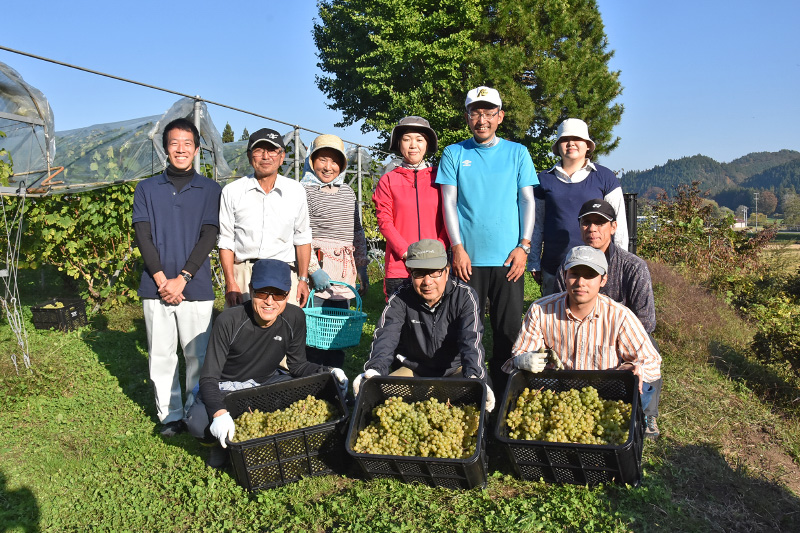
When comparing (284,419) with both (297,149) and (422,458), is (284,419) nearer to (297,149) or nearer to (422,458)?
(422,458)

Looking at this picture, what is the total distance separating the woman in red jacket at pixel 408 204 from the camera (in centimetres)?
438

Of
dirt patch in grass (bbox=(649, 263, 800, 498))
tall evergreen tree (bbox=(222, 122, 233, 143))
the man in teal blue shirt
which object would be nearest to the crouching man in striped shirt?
the man in teal blue shirt

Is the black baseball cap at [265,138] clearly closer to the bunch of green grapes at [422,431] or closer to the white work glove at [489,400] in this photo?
the bunch of green grapes at [422,431]

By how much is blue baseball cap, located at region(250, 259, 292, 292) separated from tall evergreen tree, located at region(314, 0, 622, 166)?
18.6 metres

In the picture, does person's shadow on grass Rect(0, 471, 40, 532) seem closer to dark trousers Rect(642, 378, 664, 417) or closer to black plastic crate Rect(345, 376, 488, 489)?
black plastic crate Rect(345, 376, 488, 489)

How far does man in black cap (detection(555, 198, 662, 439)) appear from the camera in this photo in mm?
3840

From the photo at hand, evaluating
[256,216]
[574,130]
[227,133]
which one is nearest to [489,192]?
[574,130]

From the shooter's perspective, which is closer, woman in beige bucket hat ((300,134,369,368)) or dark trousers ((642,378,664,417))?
dark trousers ((642,378,664,417))

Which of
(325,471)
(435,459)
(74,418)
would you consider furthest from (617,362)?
(74,418)

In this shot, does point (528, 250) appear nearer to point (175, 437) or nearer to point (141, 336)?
point (175, 437)

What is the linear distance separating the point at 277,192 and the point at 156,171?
11.9 ft

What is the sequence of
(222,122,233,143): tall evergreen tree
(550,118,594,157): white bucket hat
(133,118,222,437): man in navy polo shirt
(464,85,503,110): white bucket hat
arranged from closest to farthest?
(133,118,222,437): man in navy polo shirt → (464,85,503,110): white bucket hat → (550,118,594,157): white bucket hat → (222,122,233,143): tall evergreen tree

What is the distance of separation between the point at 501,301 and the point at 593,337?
2.71ft

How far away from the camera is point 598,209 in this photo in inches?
150
